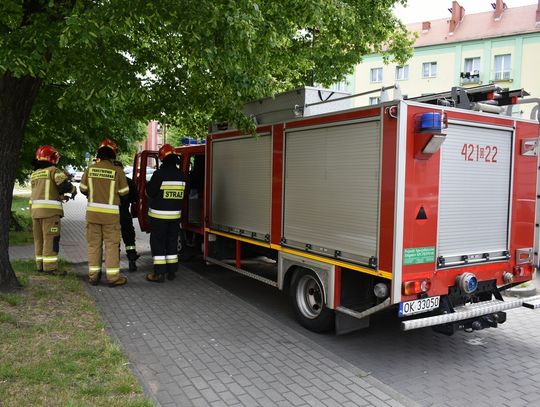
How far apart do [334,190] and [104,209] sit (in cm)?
359

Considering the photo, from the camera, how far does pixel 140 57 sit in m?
5.62

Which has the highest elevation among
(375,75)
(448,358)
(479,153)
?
(375,75)

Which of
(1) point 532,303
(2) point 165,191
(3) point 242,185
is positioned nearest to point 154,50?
(3) point 242,185

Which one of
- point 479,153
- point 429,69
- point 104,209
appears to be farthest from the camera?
point 429,69


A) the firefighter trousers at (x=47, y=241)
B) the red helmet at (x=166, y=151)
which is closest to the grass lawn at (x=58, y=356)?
the firefighter trousers at (x=47, y=241)

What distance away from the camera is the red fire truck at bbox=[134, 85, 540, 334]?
14.2ft

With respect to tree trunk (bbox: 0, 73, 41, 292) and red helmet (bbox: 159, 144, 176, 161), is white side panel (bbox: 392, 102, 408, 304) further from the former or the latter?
tree trunk (bbox: 0, 73, 41, 292)

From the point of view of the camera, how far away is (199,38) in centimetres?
438

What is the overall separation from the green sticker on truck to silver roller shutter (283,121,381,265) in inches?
11.5

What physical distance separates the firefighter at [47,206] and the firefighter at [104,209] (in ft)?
2.09

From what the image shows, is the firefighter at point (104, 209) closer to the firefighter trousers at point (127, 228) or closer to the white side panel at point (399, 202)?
the firefighter trousers at point (127, 228)

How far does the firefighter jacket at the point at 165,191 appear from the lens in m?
7.38

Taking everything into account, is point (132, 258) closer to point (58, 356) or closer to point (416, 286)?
point (58, 356)

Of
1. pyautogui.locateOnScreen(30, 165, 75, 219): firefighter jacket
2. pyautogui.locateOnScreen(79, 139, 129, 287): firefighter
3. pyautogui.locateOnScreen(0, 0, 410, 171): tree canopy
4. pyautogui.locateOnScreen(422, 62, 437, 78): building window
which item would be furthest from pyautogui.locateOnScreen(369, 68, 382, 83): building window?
pyautogui.locateOnScreen(30, 165, 75, 219): firefighter jacket
